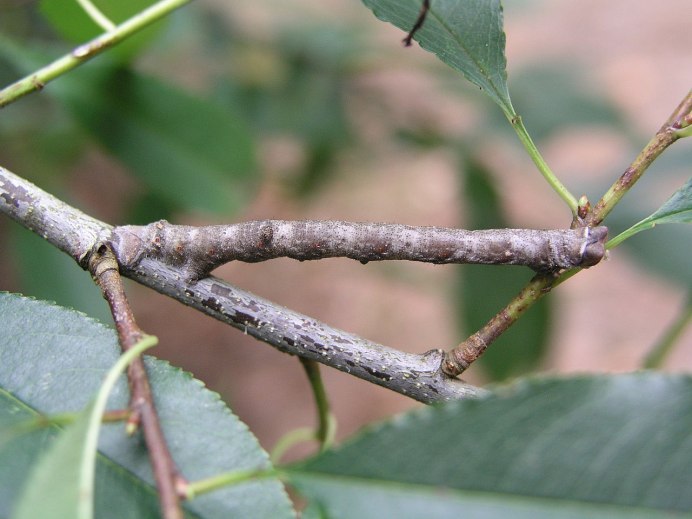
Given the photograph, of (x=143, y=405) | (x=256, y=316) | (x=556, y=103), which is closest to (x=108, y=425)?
(x=143, y=405)

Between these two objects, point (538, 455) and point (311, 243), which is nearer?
point (538, 455)

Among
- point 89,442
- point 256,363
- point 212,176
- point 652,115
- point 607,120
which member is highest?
point 652,115

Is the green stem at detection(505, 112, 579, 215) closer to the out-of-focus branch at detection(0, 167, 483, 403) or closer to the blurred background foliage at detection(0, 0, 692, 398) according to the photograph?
the out-of-focus branch at detection(0, 167, 483, 403)

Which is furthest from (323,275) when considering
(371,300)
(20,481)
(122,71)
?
(20,481)

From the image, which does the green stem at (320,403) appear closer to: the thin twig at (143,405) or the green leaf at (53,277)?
the thin twig at (143,405)

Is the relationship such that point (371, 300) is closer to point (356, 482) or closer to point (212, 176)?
point (212, 176)

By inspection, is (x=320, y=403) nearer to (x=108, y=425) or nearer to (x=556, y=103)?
(x=108, y=425)
